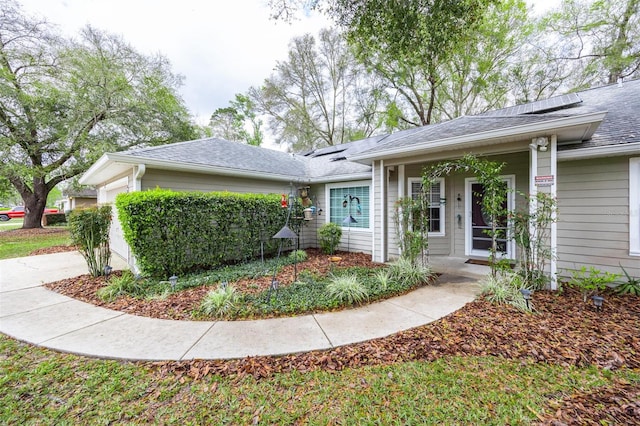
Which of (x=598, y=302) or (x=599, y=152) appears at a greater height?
(x=599, y=152)

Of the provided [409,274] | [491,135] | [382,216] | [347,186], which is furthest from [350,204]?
[491,135]

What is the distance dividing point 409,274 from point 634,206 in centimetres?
405

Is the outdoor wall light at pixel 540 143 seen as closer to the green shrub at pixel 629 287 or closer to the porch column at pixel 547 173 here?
the porch column at pixel 547 173

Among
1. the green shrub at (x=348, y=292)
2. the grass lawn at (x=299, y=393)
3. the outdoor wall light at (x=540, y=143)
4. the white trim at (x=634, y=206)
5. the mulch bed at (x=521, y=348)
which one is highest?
the outdoor wall light at (x=540, y=143)

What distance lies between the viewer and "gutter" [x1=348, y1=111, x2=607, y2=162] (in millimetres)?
3930

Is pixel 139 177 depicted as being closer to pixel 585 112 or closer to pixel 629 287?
pixel 629 287

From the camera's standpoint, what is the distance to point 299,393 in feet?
7.05

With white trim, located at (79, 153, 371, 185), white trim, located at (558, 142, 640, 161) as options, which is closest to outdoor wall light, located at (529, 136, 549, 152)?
white trim, located at (558, 142, 640, 161)

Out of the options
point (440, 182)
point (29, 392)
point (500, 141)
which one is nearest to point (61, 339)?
point (29, 392)

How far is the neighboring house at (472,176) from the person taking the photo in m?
4.50

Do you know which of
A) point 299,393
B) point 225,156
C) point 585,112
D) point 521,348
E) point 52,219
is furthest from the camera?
point 52,219

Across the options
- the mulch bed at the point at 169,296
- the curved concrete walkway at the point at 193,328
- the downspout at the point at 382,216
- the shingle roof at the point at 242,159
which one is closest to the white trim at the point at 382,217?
the downspout at the point at 382,216

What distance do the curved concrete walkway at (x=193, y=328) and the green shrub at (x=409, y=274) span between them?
0.39m

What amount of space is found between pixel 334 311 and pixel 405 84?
53.1 ft
